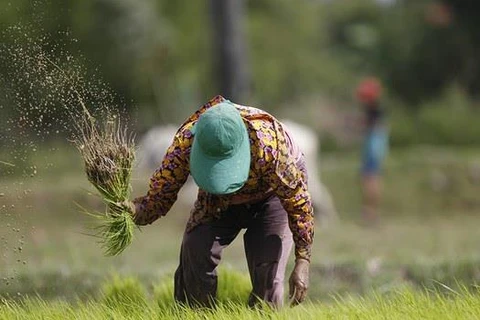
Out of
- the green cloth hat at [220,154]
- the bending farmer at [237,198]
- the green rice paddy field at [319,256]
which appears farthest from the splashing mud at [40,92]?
the green cloth hat at [220,154]

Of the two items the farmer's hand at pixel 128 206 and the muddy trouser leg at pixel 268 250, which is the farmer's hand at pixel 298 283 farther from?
the farmer's hand at pixel 128 206

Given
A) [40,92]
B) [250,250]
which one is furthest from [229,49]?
[250,250]

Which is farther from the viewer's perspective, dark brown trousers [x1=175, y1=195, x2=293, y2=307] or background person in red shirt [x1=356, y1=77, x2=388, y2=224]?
background person in red shirt [x1=356, y1=77, x2=388, y2=224]

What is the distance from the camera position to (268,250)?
642 centimetres

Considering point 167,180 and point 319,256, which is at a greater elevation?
point 167,180

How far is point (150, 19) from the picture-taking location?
26422 millimetres

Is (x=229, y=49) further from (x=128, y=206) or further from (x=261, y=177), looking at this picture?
(x=261, y=177)

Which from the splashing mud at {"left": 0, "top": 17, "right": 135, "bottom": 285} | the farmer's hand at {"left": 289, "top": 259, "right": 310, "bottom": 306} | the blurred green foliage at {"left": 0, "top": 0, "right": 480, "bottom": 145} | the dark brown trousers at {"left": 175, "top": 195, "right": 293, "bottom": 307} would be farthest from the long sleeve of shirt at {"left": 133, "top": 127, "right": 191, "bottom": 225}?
the blurred green foliage at {"left": 0, "top": 0, "right": 480, "bottom": 145}

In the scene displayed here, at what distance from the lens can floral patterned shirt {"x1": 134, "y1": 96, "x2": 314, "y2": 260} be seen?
19.7 ft

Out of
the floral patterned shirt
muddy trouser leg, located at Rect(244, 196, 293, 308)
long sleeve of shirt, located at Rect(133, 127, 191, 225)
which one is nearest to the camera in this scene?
the floral patterned shirt

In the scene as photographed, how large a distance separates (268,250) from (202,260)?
36cm

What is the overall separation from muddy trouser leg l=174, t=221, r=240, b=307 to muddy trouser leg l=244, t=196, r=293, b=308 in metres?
0.16

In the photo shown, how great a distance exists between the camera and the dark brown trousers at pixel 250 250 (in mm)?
6410

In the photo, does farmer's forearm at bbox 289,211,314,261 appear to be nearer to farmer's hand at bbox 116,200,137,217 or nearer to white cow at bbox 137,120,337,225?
farmer's hand at bbox 116,200,137,217
